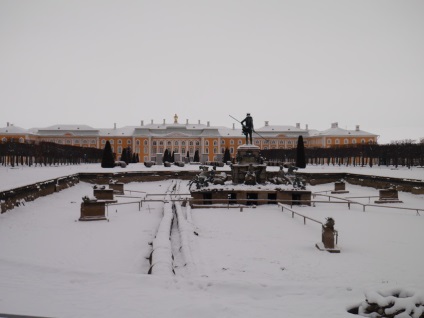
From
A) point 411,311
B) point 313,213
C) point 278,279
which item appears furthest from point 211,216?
point 411,311

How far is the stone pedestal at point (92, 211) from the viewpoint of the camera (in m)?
14.4

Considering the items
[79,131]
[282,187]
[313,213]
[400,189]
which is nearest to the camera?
[313,213]

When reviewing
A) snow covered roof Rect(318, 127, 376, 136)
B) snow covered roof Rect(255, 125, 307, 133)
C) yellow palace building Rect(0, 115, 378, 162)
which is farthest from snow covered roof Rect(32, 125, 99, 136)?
snow covered roof Rect(318, 127, 376, 136)

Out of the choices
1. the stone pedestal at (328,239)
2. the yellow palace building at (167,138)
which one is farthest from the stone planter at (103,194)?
the yellow palace building at (167,138)

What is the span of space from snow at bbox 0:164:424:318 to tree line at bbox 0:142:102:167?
3103 centimetres

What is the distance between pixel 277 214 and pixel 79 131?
272 feet

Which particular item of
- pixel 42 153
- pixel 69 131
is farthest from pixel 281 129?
pixel 42 153

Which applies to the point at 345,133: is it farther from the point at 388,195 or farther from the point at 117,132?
the point at 388,195

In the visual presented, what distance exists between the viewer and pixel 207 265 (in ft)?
28.6

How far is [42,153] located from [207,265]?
4575 cm

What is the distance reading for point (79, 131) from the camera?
9131cm

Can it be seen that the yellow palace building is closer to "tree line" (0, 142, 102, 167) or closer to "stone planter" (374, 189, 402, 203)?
"tree line" (0, 142, 102, 167)

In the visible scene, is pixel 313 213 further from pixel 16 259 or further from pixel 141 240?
pixel 16 259

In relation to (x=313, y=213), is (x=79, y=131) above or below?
above
